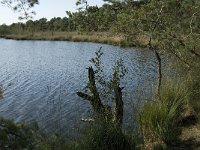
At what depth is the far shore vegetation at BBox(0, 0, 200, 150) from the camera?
24.1 ft

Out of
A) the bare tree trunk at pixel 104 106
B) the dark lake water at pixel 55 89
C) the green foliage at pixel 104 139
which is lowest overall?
the dark lake water at pixel 55 89

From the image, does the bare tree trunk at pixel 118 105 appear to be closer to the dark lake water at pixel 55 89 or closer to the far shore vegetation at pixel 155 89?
the far shore vegetation at pixel 155 89

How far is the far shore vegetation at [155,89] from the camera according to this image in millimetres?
7359

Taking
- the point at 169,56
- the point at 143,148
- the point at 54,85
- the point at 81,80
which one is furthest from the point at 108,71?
the point at 143,148

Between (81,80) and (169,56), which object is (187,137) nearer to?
(169,56)

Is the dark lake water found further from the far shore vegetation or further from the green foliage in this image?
the green foliage

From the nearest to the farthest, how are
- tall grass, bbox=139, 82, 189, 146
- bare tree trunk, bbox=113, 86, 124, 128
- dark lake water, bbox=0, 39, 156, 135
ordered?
tall grass, bbox=139, 82, 189, 146 < bare tree trunk, bbox=113, 86, 124, 128 < dark lake water, bbox=0, 39, 156, 135

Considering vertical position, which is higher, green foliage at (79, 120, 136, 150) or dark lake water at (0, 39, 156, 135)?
green foliage at (79, 120, 136, 150)

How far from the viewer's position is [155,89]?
10.5 m

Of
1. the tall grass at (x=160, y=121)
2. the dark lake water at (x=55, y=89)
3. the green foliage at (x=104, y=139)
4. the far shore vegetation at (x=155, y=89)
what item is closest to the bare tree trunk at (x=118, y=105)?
the far shore vegetation at (x=155, y=89)

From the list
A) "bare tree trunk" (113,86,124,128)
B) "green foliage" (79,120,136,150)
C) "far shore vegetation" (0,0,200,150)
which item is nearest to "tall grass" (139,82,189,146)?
"far shore vegetation" (0,0,200,150)

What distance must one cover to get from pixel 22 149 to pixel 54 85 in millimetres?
17248

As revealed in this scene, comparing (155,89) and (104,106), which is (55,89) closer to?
(155,89)

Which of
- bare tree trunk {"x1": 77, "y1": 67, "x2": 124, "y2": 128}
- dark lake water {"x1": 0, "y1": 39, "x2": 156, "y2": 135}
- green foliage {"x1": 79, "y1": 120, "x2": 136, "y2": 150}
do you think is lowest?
dark lake water {"x1": 0, "y1": 39, "x2": 156, "y2": 135}
